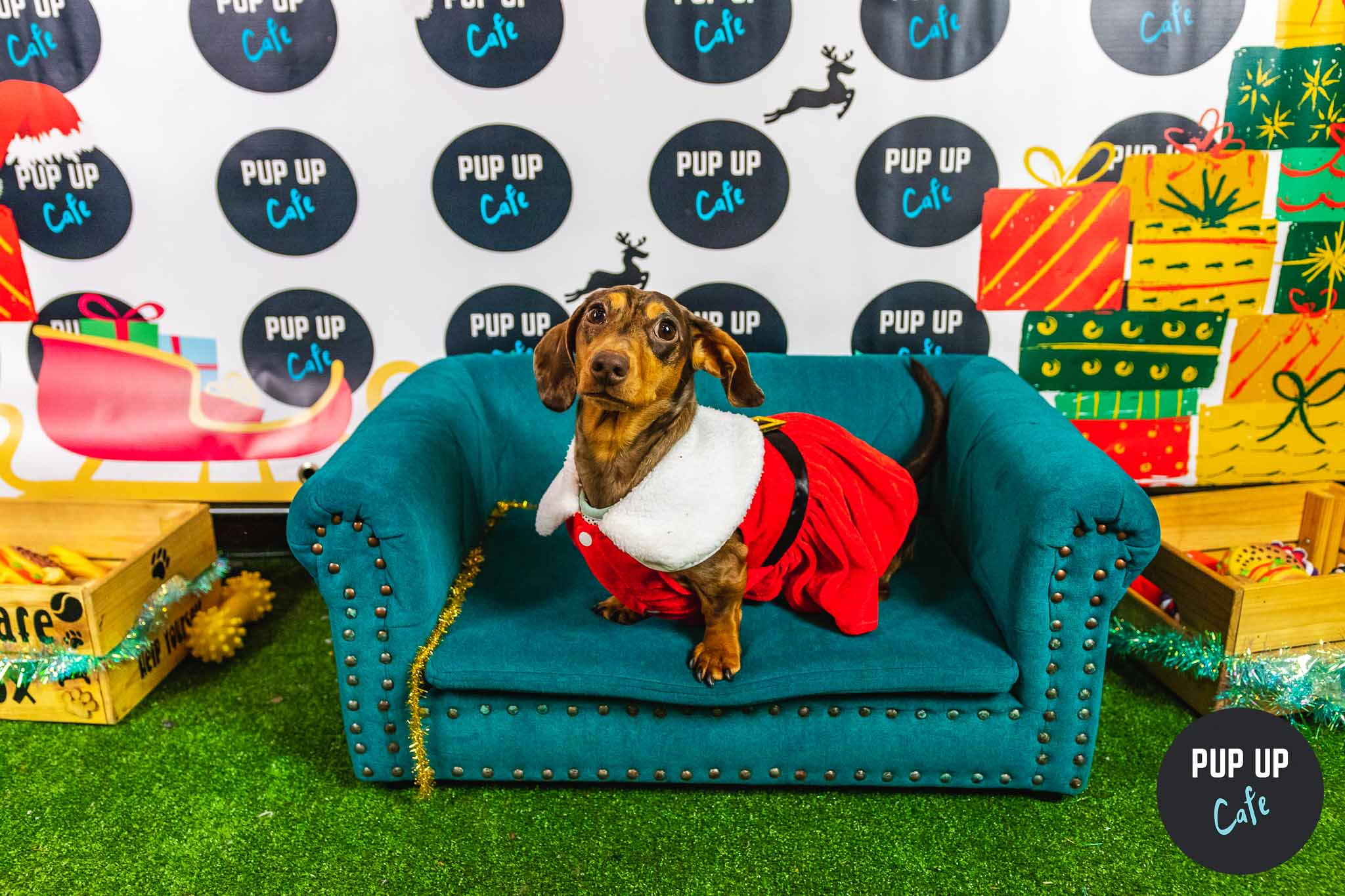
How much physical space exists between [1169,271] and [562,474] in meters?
1.84

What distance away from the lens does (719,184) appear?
2459mm

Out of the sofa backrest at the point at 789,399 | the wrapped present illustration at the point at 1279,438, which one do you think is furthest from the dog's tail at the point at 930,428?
the wrapped present illustration at the point at 1279,438

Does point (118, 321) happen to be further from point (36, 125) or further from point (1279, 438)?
point (1279, 438)

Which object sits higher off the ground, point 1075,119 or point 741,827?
point 1075,119

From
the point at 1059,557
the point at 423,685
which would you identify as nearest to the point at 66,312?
the point at 423,685

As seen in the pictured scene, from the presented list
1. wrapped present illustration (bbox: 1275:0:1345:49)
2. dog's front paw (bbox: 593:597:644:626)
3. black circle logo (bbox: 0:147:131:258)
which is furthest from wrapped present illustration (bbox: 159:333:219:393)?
wrapped present illustration (bbox: 1275:0:1345:49)

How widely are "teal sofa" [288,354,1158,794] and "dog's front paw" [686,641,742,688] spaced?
2 centimetres

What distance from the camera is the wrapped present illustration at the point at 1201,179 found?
7.80 feet

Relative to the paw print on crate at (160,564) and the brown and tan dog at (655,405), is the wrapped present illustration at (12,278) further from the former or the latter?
the brown and tan dog at (655,405)

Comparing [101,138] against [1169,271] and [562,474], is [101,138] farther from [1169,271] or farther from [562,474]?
[1169,271]

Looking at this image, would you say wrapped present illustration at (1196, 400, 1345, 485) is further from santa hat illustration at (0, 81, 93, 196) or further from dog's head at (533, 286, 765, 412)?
santa hat illustration at (0, 81, 93, 196)

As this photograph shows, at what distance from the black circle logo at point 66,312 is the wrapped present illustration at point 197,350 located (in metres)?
0.11

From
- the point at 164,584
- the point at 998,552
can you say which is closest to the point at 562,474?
the point at 998,552

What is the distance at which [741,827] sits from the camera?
1.77m
